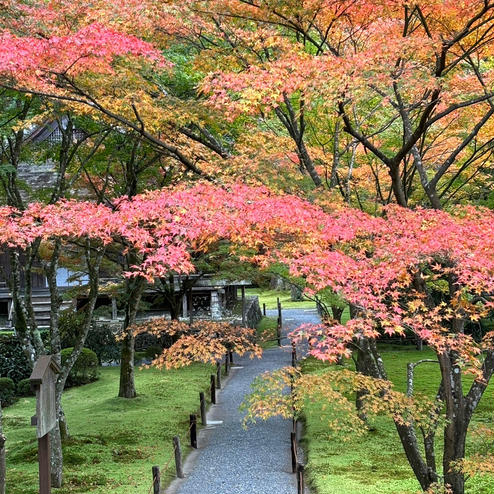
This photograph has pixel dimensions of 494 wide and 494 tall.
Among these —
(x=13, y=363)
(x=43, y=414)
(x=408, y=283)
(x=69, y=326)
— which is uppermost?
(x=408, y=283)

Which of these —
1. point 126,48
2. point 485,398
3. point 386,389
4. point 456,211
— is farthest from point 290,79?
point 485,398

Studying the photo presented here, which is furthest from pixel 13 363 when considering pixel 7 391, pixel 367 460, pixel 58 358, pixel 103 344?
pixel 367 460

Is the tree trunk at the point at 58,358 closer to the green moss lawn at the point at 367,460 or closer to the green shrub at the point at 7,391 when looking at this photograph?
the green moss lawn at the point at 367,460

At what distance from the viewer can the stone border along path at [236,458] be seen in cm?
1102

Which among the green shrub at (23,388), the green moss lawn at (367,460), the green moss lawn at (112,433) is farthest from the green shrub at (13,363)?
the green moss lawn at (367,460)

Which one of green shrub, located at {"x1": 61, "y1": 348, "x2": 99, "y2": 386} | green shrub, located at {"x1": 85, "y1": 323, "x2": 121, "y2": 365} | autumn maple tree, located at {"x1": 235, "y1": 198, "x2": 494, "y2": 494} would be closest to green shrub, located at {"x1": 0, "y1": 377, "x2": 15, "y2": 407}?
green shrub, located at {"x1": 61, "y1": 348, "x2": 99, "y2": 386}

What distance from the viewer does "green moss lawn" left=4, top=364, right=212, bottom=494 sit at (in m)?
11.0

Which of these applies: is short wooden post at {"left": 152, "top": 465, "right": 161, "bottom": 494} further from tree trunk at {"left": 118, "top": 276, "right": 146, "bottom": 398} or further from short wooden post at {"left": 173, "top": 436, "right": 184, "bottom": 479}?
tree trunk at {"left": 118, "top": 276, "right": 146, "bottom": 398}

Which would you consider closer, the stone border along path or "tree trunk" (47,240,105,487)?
"tree trunk" (47,240,105,487)

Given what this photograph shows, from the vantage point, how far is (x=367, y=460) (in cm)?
1200

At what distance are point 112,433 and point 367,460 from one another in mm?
6482

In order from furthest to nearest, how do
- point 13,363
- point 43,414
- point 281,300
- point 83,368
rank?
point 281,300 → point 83,368 → point 13,363 → point 43,414

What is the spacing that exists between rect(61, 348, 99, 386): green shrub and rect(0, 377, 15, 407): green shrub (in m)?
2.04

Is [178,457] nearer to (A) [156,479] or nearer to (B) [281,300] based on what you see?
(A) [156,479]
